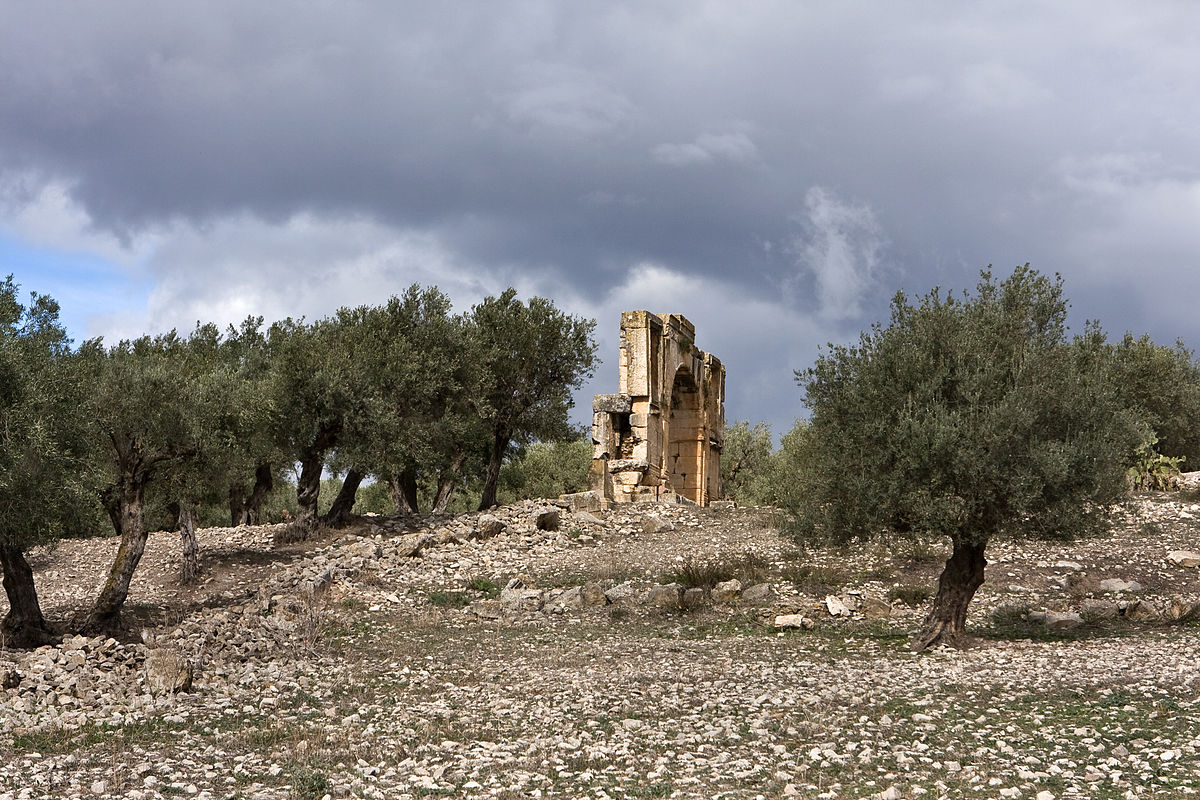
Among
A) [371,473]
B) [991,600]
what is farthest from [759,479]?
[991,600]

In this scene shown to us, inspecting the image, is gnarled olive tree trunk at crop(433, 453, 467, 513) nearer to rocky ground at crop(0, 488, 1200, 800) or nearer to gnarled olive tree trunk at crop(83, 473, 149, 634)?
rocky ground at crop(0, 488, 1200, 800)

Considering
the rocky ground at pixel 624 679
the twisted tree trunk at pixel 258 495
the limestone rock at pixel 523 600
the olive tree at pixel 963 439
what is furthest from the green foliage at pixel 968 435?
the twisted tree trunk at pixel 258 495

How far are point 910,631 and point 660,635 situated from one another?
4408mm

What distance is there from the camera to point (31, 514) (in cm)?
1548

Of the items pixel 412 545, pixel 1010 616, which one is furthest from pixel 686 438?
pixel 1010 616

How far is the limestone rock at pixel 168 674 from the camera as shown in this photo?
12.6m

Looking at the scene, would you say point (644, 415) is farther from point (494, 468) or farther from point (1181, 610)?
point (1181, 610)

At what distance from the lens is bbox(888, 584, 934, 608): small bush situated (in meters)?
19.4

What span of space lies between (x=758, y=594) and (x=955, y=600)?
197 inches

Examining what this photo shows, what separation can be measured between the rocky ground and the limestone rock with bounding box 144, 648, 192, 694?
48mm

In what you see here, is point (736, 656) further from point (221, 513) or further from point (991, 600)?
point (221, 513)

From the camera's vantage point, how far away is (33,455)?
50.6 feet

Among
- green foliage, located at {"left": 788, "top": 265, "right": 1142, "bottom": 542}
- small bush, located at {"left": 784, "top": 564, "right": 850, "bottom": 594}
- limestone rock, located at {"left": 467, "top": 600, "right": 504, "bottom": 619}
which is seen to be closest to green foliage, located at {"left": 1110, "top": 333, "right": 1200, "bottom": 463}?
small bush, located at {"left": 784, "top": 564, "right": 850, "bottom": 594}

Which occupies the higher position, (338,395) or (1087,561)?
(338,395)
